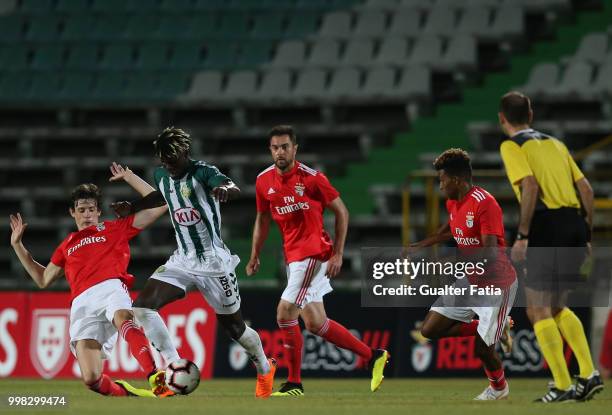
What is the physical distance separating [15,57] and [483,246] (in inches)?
607

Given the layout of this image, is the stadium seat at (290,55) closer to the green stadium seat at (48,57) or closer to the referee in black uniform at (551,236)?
the green stadium seat at (48,57)

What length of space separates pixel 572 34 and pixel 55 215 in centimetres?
900

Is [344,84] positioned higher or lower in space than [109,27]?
lower

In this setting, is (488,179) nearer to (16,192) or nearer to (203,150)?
(203,150)

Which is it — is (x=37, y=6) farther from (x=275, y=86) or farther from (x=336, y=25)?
(x=336, y=25)

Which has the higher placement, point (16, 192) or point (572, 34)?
point (572, 34)

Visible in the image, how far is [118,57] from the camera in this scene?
22.7 m

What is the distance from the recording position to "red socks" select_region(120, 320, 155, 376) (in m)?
9.56

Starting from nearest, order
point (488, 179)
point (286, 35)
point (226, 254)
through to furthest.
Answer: point (226, 254) < point (488, 179) < point (286, 35)

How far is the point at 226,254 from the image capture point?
9.89 metres

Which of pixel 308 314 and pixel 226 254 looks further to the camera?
pixel 308 314

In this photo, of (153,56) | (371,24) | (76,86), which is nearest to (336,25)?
(371,24)

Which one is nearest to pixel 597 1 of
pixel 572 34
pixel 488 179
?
pixel 572 34

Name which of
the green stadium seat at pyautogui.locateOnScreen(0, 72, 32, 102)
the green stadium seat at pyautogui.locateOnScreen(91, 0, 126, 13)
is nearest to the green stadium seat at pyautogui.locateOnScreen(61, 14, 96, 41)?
the green stadium seat at pyautogui.locateOnScreen(91, 0, 126, 13)
